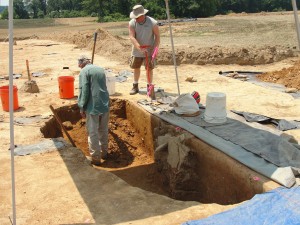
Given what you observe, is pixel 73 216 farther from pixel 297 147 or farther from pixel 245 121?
pixel 245 121

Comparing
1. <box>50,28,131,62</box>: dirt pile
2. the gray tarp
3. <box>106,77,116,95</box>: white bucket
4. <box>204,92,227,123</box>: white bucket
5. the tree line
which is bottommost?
the gray tarp

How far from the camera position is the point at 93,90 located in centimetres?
576

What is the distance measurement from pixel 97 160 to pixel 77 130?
65.1 inches

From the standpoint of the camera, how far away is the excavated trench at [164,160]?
15.8ft

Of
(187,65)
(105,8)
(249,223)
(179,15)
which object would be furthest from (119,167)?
(105,8)

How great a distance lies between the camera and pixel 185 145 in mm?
5688

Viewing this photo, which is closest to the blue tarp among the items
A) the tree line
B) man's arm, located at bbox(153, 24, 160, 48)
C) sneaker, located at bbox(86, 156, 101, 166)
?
sneaker, located at bbox(86, 156, 101, 166)

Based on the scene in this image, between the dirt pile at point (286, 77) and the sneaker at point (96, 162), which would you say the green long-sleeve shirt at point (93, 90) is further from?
the dirt pile at point (286, 77)

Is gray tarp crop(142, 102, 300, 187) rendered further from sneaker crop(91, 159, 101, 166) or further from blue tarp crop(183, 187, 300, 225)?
sneaker crop(91, 159, 101, 166)

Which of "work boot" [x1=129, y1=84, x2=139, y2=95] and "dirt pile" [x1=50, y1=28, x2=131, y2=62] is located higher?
"dirt pile" [x1=50, y1=28, x2=131, y2=62]

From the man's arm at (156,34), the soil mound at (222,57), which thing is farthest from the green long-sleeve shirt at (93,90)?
the soil mound at (222,57)

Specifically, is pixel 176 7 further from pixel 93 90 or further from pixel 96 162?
pixel 93 90

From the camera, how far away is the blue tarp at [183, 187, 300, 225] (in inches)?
133

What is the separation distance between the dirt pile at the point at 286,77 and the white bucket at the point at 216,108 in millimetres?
3951
